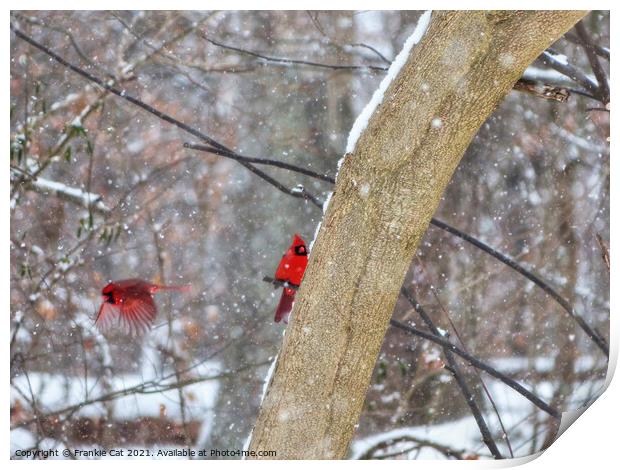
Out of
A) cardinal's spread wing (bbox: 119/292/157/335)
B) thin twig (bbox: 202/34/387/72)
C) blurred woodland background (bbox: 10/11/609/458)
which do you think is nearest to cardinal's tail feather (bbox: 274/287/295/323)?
blurred woodland background (bbox: 10/11/609/458)

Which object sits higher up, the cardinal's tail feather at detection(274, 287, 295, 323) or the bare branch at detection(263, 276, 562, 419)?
the cardinal's tail feather at detection(274, 287, 295, 323)

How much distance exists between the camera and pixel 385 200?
94 centimetres

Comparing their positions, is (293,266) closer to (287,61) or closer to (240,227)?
(240,227)

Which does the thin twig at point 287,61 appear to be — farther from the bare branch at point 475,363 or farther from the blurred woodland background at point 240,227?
the bare branch at point 475,363

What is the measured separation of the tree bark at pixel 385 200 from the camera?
925 mm

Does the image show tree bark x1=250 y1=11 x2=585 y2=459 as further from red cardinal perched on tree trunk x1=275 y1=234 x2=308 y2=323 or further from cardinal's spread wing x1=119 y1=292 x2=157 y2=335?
cardinal's spread wing x1=119 y1=292 x2=157 y2=335

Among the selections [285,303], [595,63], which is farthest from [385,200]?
[595,63]

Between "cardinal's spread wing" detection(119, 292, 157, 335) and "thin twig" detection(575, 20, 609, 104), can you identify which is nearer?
"thin twig" detection(575, 20, 609, 104)

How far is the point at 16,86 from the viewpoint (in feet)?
4.92

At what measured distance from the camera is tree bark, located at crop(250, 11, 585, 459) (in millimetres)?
925

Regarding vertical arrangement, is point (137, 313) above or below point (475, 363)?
above

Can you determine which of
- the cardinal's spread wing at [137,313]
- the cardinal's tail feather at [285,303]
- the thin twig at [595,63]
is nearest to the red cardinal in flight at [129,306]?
the cardinal's spread wing at [137,313]

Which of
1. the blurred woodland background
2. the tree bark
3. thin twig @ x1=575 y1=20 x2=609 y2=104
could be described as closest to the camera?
the tree bark

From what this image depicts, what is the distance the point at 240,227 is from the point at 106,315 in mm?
448
